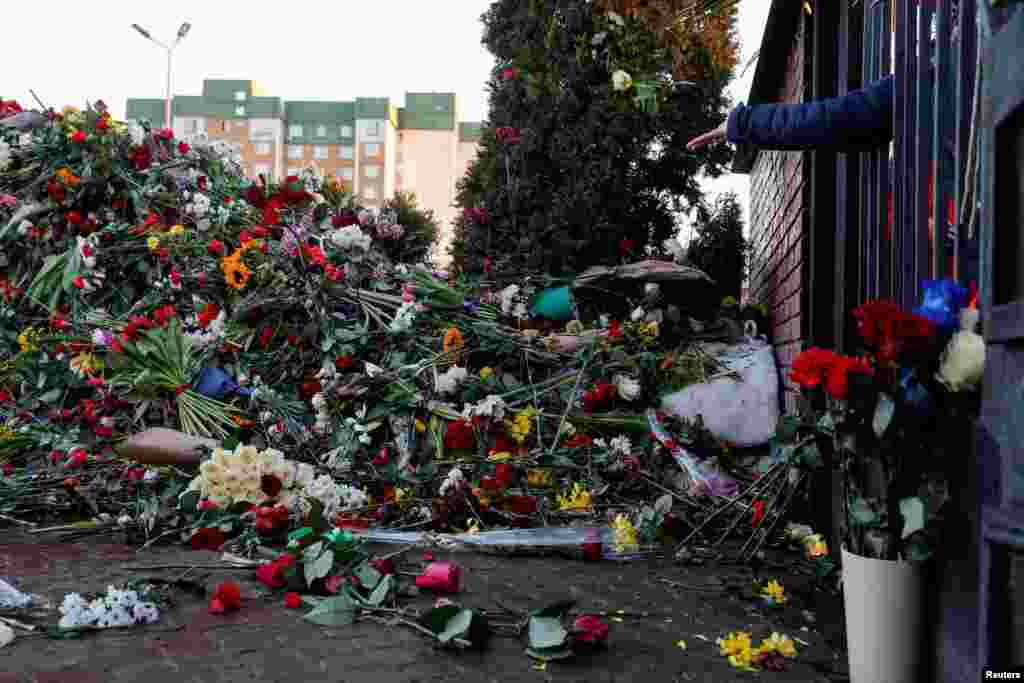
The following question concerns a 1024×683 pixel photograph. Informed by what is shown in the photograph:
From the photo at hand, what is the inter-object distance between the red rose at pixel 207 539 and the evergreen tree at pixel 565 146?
5.83 m

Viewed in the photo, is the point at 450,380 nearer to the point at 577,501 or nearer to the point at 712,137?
the point at 577,501

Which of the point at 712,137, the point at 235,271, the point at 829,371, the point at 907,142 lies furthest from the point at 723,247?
the point at 829,371

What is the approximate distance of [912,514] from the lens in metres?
2.40

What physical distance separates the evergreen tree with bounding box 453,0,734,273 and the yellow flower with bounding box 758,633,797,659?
709 cm

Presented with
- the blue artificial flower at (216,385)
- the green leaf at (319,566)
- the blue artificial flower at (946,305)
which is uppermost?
the blue artificial flower at (946,305)

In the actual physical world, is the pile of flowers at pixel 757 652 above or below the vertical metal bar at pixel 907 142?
below

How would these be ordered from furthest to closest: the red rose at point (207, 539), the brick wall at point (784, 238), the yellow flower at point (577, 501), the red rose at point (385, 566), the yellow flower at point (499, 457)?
the brick wall at point (784, 238) → the yellow flower at point (499, 457) → the yellow flower at point (577, 501) → the red rose at point (207, 539) → the red rose at point (385, 566)

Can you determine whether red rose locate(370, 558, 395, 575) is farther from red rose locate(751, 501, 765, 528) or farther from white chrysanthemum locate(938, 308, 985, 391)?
white chrysanthemum locate(938, 308, 985, 391)

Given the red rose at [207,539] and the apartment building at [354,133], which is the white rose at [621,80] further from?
the apartment building at [354,133]

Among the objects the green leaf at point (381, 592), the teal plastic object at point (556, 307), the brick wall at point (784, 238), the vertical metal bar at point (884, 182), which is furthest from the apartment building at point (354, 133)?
the green leaf at point (381, 592)

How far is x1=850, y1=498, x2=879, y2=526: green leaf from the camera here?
2512 mm

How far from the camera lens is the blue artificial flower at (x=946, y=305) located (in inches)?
94.7

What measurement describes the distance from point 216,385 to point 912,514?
4.97 meters

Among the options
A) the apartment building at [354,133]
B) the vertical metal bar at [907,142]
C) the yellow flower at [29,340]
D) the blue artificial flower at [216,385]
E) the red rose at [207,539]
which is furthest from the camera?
the apartment building at [354,133]
